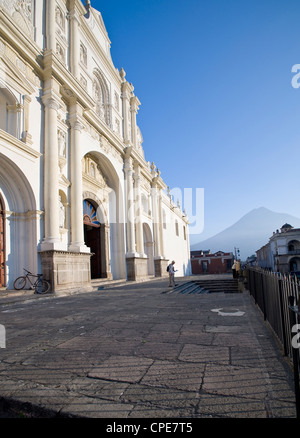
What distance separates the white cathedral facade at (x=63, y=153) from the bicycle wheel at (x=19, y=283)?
0.20 metres

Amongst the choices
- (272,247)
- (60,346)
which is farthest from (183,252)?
(60,346)

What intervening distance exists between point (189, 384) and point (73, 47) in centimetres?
1385

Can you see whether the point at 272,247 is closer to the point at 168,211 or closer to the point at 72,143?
the point at 168,211

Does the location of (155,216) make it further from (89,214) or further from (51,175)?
(51,175)

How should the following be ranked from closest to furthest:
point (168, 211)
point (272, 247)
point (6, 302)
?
point (6, 302) < point (168, 211) < point (272, 247)

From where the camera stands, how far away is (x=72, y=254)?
9844 mm

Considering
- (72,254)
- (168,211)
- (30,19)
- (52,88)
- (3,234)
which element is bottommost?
(72,254)

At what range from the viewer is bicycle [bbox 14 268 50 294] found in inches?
334

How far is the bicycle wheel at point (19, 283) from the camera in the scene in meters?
8.44

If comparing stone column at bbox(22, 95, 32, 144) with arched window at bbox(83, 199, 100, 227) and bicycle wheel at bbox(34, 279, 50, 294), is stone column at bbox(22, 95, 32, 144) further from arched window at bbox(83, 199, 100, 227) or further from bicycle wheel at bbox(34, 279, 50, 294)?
arched window at bbox(83, 199, 100, 227)

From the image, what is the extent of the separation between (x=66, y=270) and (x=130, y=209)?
741cm

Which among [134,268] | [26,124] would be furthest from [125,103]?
[134,268]

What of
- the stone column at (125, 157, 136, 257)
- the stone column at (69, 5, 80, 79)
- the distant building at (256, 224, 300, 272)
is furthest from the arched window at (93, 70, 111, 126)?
the distant building at (256, 224, 300, 272)

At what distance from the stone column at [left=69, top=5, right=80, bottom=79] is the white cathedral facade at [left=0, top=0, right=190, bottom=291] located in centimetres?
4
